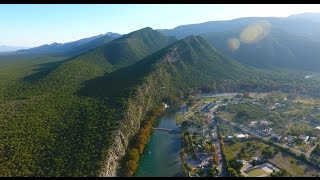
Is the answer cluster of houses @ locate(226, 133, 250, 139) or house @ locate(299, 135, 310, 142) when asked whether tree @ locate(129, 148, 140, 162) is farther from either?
house @ locate(299, 135, 310, 142)

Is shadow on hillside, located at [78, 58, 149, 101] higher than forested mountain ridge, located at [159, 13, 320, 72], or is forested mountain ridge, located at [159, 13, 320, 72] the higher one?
shadow on hillside, located at [78, 58, 149, 101]

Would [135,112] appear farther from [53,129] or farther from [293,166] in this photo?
[293,166]

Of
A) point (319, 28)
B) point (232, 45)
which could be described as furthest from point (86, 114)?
point (319, 28)

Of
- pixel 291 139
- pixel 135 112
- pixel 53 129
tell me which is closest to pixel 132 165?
pixel 53 129

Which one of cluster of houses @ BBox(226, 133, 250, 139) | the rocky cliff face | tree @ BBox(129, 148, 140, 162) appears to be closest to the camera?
the rocky cliff face

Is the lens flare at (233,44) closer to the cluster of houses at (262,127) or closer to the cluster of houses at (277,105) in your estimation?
the cluster of houses at (277,105)

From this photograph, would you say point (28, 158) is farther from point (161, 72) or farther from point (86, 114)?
point (161, 72)

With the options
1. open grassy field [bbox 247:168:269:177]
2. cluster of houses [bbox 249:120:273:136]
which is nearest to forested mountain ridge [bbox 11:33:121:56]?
cluster of houses [bbox 249:120:273:136]
